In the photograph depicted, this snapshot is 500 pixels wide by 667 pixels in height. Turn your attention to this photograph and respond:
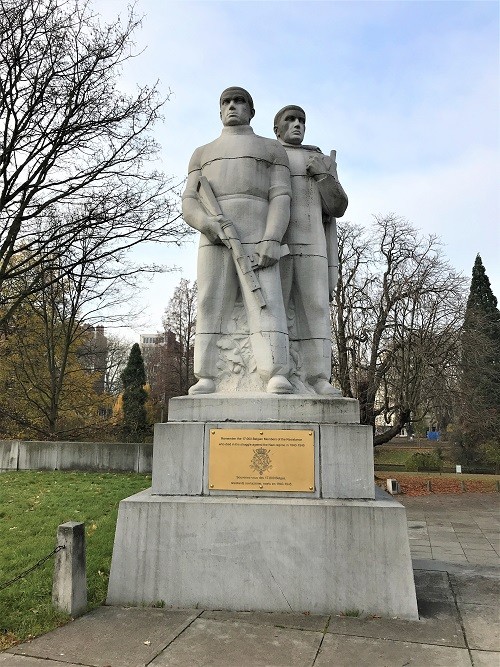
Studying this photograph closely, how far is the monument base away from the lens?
14.1 ft

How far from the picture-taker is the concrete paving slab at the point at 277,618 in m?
4.04

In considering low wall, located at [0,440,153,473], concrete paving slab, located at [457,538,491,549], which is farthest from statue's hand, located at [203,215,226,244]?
→ low wall, located at [0,440,153,473]

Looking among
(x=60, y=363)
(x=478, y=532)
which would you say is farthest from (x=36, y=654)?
(x=60, y=363)

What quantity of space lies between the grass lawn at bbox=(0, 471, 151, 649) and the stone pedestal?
2.25ft

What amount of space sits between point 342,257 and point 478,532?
40.8 ft

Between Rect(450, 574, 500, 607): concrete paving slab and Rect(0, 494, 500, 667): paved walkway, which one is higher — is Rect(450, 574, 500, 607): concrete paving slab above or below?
below

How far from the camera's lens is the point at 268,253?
5.36m

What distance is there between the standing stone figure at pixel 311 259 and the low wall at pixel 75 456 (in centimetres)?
1091

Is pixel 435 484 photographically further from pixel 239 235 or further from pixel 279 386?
pixel 239 235

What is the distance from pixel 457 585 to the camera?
5188mm

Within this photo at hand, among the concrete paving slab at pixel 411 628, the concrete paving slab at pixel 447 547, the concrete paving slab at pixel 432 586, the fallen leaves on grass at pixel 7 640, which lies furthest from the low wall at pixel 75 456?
the concrete paving slab at pixel 411 628

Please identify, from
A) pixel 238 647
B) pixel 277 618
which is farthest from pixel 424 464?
pixel 238 647

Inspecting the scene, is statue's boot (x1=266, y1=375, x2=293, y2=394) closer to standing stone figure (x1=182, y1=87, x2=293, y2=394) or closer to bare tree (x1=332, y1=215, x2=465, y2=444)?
standing stone figure (x1=182, y1=87, x2=293, y2=394)

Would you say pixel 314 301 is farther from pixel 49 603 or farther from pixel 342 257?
pixel 342 257
